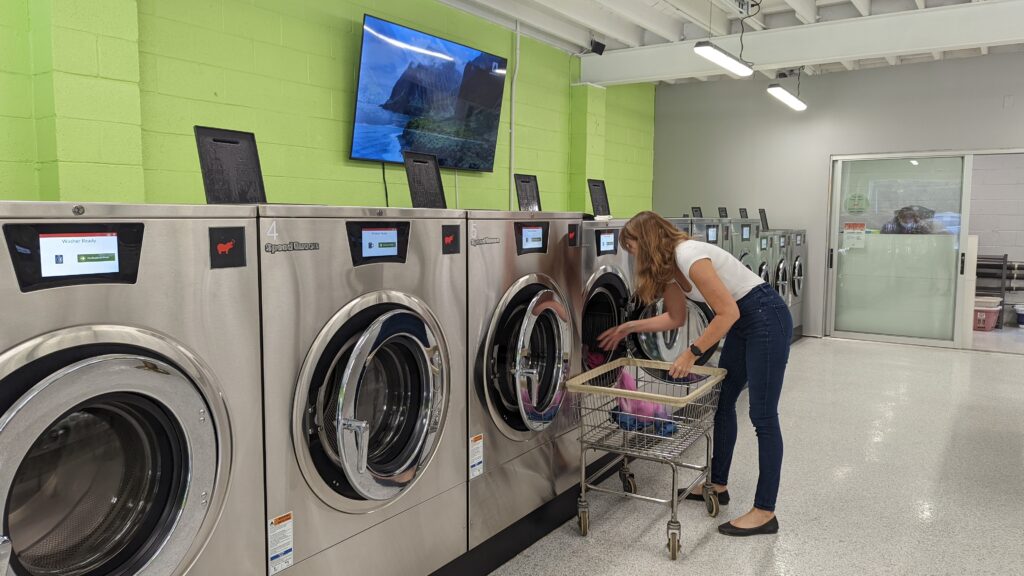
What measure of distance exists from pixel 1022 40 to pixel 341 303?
5982 mm

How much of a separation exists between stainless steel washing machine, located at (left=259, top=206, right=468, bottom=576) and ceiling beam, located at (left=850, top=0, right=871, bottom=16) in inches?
193

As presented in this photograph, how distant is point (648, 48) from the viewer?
706cm

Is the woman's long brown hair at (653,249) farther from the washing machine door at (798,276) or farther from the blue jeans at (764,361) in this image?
the washing machine door at (798,276)

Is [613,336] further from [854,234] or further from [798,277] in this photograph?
[854,234]

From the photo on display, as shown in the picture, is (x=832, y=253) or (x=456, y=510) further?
(x=832, y=253)

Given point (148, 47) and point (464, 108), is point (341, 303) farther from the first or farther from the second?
point (464, 108)

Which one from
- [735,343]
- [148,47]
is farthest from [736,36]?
[148,47]

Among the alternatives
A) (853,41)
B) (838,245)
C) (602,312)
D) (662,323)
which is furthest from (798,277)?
(662,323)

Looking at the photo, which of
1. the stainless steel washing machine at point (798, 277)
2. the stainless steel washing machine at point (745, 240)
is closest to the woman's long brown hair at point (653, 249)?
the stainless steel washing machine at point (745, 240)

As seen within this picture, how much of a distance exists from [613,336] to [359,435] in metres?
1.62

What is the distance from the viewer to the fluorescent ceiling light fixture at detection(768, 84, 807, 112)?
23.2 ft

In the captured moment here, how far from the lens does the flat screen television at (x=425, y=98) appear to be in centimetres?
514

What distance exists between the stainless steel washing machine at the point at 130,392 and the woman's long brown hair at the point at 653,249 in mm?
1717

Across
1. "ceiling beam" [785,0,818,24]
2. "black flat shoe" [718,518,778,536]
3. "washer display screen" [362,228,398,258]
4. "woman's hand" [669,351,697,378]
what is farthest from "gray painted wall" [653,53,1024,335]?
"washer display screen" [362,228,398,258]
